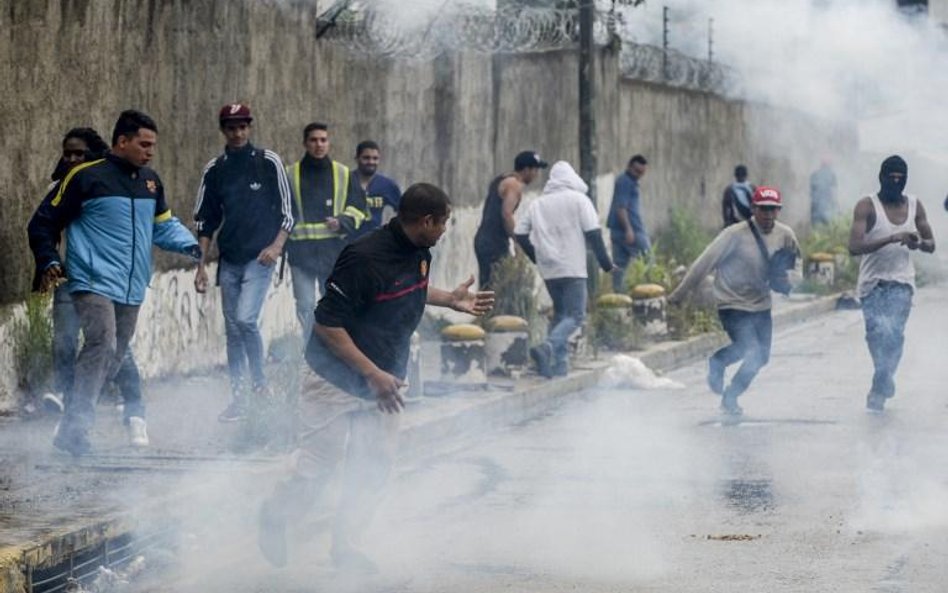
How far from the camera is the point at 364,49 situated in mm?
17297

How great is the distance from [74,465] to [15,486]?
0.66 metres

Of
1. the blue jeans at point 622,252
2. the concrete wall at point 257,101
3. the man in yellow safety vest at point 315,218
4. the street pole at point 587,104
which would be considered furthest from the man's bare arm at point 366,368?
the blue jeans at point 622,252

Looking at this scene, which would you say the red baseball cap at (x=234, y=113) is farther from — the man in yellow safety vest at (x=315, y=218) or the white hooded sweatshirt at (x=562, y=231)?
the white hooded sweatshirt at (x=562, y=231)

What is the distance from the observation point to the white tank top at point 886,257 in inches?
517

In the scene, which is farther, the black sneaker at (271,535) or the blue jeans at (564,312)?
the blue jeans at (564,312)

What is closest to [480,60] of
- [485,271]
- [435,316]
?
[435,316]

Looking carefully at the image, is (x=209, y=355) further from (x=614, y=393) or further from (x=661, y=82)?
(x=661, y=82)

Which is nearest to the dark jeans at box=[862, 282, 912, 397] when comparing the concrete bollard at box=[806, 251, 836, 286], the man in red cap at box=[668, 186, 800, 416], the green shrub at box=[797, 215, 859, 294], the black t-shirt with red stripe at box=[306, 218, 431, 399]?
the man in red cap at box=[668, 186, 800, 416]

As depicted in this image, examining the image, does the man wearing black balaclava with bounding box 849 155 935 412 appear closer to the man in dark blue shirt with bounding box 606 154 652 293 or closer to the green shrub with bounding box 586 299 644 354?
the green shrub with bounding box 586 299 644 354

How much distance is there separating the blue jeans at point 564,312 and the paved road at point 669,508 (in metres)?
0.75

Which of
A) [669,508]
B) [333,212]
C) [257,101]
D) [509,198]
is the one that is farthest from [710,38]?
[669,508]

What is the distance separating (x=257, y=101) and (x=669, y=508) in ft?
22.3

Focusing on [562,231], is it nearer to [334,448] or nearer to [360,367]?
[334,448]

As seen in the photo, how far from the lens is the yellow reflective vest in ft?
41.2
